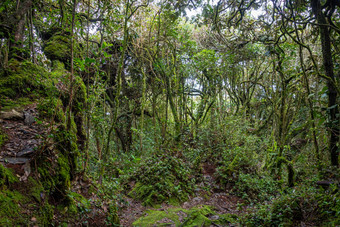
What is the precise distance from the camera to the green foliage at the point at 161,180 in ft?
19.9

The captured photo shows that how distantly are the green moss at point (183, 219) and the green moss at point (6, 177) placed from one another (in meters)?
2.54

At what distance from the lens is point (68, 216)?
308 cm

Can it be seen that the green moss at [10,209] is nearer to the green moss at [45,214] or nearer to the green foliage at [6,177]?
the green foliage at [6,177]

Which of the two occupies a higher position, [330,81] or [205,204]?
[330,81]

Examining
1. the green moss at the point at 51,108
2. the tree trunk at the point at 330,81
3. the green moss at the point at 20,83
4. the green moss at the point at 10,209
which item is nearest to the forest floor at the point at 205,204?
the green moss at the point at 51,108

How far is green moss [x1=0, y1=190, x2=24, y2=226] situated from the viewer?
7.23ft

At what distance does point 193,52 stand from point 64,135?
725 centimetres

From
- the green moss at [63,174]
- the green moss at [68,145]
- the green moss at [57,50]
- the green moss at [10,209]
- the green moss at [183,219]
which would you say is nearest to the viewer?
the green moss at [10,209]

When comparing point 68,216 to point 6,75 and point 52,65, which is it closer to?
point 6,75

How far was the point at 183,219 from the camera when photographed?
471 centimetres

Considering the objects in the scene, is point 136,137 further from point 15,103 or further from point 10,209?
point 10,209

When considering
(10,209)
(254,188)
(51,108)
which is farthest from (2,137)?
(254,188)

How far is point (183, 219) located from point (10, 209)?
3.38 m

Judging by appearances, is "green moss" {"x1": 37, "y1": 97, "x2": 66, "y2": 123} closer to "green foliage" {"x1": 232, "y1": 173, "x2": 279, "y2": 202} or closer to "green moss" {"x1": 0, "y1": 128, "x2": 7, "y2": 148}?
"green moss" {"x1": 0, "y1": 128, "x2": 7, "y2": 148}
